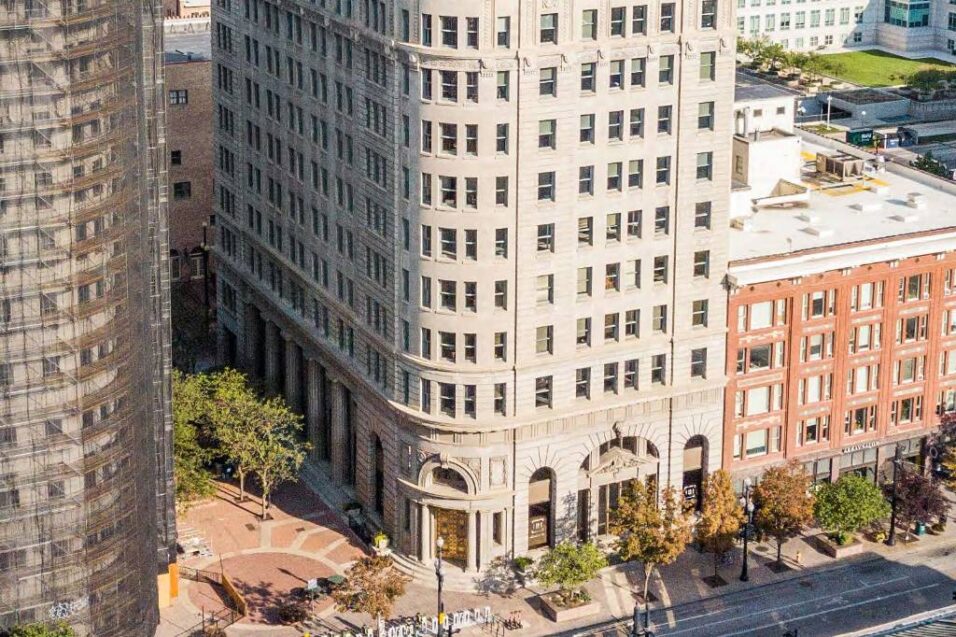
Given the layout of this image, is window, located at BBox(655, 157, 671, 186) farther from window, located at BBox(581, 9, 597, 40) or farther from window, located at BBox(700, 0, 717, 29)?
window, located at BBox(581, 9, 597, 40)

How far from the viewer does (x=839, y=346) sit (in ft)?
472

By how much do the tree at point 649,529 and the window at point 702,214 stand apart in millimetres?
18744

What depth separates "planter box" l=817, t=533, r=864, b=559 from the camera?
140 meters

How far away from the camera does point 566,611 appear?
130 metres

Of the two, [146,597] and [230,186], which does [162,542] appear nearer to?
[146,597]

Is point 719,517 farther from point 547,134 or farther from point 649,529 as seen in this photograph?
point 547,134

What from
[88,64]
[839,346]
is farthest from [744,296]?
[88,64]

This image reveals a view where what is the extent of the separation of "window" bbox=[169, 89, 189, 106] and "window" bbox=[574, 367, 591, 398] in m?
66.8

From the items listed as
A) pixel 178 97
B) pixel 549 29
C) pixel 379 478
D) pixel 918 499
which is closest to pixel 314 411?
pixel 379 478

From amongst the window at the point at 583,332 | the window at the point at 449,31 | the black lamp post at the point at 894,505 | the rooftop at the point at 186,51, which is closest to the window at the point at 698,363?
the window at the point at 583,332

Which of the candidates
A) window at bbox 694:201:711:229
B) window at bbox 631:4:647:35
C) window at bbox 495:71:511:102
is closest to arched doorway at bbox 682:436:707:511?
window at bbox 694:201:711:229

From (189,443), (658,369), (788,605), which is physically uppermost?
(658,369)

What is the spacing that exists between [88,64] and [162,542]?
34.8m

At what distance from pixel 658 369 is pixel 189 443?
34.9 metres
